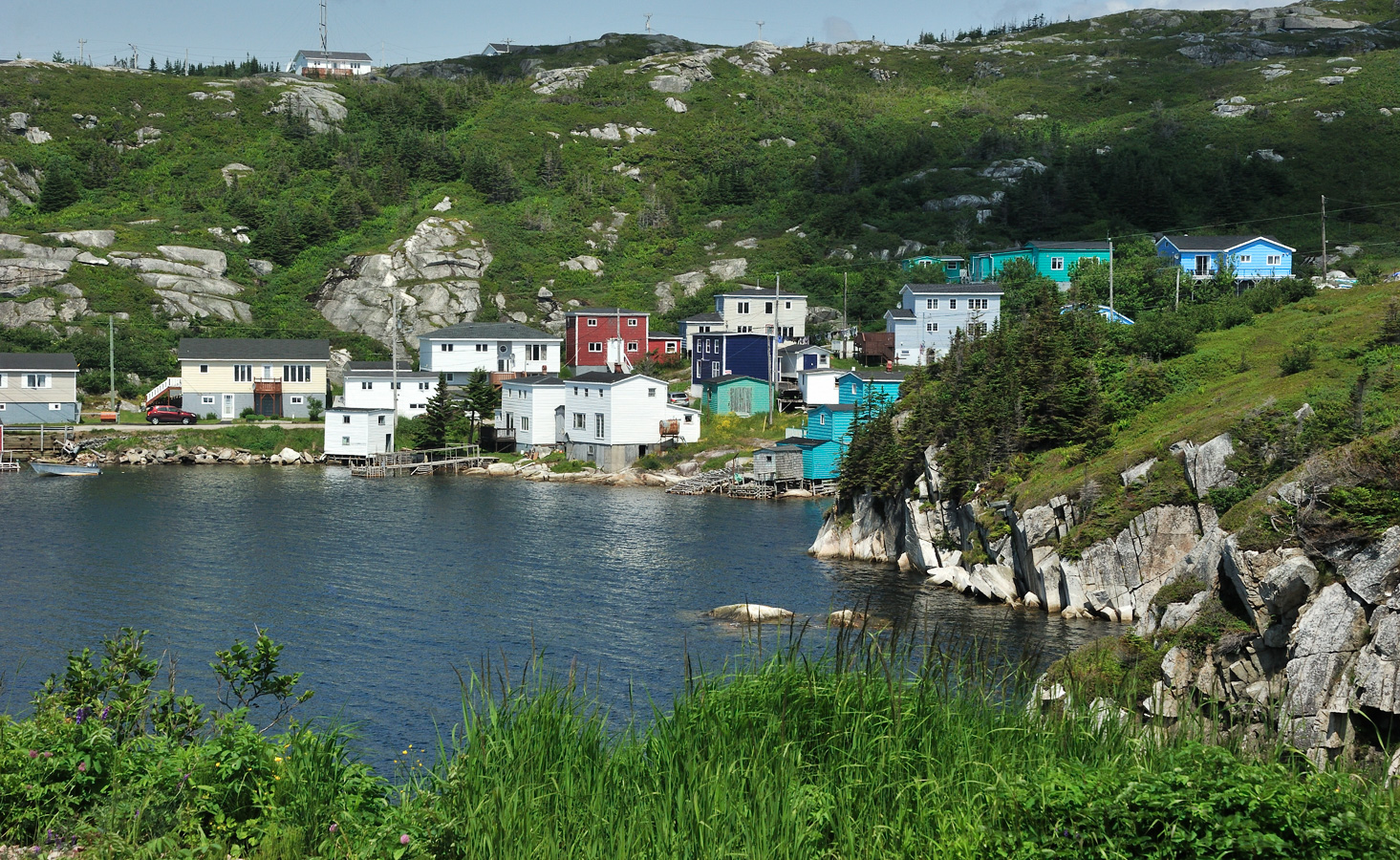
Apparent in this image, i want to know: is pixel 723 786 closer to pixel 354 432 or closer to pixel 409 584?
pixel 409 584

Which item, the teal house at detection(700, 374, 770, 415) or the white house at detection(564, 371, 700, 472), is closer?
the white house at detection(564, 371, 700, 472)

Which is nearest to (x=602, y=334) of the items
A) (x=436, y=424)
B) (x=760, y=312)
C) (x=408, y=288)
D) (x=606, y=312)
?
(x=606, y=312)

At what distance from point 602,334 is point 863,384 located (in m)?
28.2

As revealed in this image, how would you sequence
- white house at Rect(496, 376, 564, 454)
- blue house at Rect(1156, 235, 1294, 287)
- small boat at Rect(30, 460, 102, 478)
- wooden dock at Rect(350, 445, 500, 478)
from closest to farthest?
small boat at Rect(30, 460, 102, 478) < wooden dock at Rect(350, 445, 500, 478) < white house at Rect(496, 376, 564, 454) < blue house at Rect(1156, 235, 1294, 287)

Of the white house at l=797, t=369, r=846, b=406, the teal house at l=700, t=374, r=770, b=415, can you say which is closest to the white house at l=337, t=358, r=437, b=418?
the teal house at l=700, t=374, r=770, b=415

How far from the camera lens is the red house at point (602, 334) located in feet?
309

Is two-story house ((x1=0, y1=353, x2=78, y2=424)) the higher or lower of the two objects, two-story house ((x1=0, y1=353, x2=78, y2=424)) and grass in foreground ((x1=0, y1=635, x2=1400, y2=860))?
the higher

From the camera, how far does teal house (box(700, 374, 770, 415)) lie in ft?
269

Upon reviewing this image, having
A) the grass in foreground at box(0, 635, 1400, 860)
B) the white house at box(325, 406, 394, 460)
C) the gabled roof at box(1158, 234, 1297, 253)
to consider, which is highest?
the gabled roof at box(1158, 234, 1297, 253)

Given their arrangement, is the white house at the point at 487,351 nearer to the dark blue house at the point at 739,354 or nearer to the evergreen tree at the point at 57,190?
the dark blue house at the point at 739,354

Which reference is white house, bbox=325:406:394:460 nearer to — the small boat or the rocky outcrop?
the small boat

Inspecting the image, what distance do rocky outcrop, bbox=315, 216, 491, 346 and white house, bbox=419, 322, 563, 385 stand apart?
7618 millimetres

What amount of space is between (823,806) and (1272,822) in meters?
3.96

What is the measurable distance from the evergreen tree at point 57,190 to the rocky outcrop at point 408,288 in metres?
29.8
